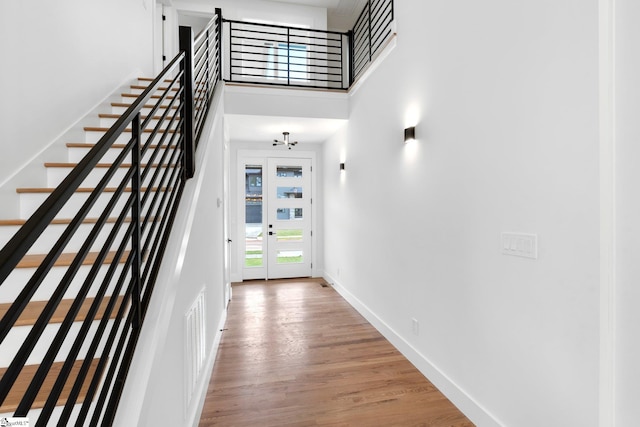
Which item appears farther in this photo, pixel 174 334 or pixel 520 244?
pixel 520 244

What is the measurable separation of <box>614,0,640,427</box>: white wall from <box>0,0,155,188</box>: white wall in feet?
10.2

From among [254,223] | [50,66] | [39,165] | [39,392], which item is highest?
[50,66]

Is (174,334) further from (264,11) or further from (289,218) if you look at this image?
(264,11)

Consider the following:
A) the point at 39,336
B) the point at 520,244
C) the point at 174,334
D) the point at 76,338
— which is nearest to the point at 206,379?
the point at 174,334

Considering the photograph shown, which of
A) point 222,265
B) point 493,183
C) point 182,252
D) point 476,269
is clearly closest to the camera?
point 182,252

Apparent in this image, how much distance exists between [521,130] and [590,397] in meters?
1.29

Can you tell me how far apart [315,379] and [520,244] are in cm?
184

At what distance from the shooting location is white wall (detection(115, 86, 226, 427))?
1.04 meters

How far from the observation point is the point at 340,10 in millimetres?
5797

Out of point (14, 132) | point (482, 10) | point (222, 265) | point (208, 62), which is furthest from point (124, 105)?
point (482, 10)

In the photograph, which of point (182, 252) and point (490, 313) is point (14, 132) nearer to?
point (182, 252)

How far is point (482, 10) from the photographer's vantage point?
1901 mm

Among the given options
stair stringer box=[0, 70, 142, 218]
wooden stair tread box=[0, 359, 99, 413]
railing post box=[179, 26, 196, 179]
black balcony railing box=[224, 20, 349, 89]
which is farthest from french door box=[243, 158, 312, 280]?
wooden stair tread box=[0, 359, 99, 413]

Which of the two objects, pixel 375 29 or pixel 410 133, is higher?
pixel 375 29
